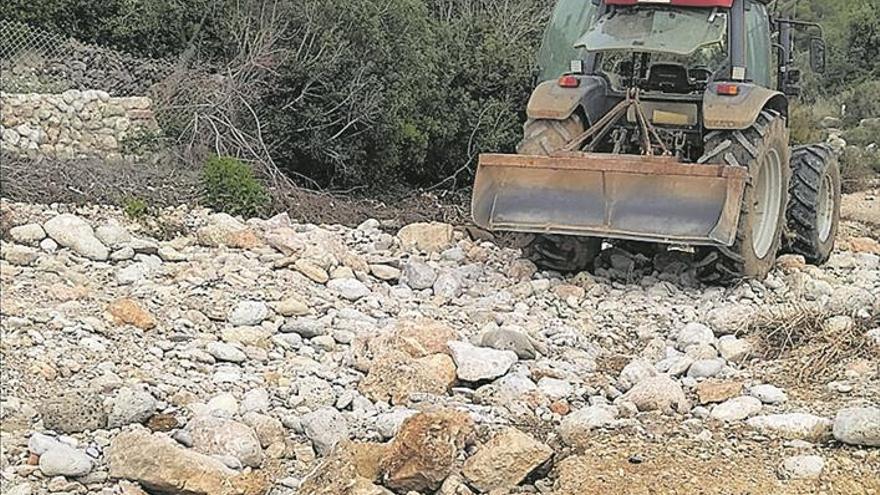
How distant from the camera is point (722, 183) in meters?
7.00

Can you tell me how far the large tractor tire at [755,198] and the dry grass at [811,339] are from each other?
1.04m

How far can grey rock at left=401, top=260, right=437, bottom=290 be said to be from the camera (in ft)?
24.5

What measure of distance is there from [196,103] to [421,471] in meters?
8.24

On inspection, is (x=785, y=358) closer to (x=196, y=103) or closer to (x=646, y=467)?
(x=646, y=467)

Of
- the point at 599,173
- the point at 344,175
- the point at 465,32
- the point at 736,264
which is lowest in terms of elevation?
the point at 344,175

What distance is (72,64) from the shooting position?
39.9ft

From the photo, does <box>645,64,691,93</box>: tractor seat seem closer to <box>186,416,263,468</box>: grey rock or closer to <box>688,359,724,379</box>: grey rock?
<box>688,359,724,379</box>: grey rock

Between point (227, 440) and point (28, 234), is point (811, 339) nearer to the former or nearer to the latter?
point (227, 440)

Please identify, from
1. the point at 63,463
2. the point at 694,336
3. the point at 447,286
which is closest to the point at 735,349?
the point at 694,336

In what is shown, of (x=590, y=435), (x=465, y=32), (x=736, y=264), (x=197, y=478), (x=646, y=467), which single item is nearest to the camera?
(x=197, y=478)

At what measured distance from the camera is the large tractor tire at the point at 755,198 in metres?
7.41

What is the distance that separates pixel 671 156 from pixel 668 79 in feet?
4.12

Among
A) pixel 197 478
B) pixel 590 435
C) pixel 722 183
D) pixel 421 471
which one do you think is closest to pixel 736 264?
pixel 722 183

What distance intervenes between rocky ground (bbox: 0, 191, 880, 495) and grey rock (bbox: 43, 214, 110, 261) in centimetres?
1
